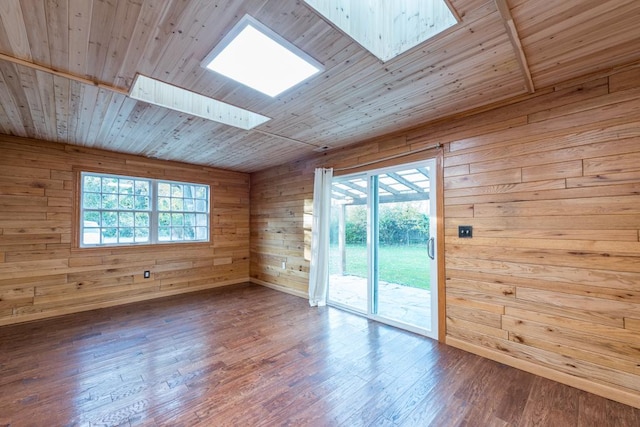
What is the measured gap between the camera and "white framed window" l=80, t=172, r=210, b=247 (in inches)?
166

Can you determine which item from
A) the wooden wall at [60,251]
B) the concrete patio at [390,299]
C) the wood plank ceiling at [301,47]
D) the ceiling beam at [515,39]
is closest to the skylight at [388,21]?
the wood plank ceiling at [301,47]

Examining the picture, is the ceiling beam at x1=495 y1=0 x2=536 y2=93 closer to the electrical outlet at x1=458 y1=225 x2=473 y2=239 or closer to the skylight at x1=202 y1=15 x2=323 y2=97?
the skylight at x1=202 y1=15 x2=323 y2=97

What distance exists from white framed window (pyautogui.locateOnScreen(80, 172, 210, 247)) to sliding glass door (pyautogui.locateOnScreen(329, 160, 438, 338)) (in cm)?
286

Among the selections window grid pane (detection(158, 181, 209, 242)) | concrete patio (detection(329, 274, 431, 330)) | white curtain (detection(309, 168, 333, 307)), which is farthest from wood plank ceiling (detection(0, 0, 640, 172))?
concrete patio (detection(329, 274, 431, 330))

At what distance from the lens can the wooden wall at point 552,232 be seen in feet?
6.53

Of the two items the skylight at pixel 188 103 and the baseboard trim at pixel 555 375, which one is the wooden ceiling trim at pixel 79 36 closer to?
the skylight at pixel 188 103

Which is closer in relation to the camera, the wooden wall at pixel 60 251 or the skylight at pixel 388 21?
the skylight at pixel 388 21

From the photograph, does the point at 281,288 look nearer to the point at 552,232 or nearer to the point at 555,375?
the point at 555,375

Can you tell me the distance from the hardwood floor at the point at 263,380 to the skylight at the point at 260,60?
248 cm

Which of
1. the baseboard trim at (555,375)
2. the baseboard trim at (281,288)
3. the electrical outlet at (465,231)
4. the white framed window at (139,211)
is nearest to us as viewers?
the baseboard trim at (555,375)

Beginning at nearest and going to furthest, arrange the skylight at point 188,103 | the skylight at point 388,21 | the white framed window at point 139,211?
the skylight at point 388,21 < the skylight at point 188,103 < the white framed window at point 139,211

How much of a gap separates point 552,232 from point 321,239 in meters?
2.80

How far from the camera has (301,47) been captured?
1769mm

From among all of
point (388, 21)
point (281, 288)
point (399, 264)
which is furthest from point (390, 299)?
point (388, 21)
